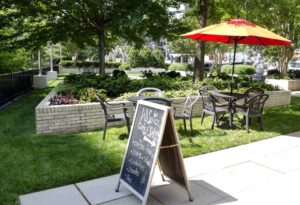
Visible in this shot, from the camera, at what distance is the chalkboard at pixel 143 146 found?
3.72 metres

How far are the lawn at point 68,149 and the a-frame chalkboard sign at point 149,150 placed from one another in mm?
1000

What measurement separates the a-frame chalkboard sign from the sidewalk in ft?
0.71

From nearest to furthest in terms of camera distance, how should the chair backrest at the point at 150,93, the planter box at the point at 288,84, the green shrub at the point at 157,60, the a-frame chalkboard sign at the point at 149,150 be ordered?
the a-frame chalkboard sign at the point at 149,150 → the chair backrest at the point at 150,93 → the planter box at the point at 288,84 → the green shrub at the point at 157,60

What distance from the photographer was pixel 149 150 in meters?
3.82

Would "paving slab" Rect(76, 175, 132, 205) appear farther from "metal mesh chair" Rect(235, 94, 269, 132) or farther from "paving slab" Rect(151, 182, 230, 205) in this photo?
"metal mesh chair" Rect(235, 94, 269, 132)

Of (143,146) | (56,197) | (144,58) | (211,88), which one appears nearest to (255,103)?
(211,88)

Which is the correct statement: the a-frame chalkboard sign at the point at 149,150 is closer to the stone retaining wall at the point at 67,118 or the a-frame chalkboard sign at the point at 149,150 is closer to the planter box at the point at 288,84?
the stone retaining wall at the point at 67,118

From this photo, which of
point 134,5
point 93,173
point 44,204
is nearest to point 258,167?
point 93,173

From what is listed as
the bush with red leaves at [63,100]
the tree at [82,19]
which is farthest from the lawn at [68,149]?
the tree at [82,19]

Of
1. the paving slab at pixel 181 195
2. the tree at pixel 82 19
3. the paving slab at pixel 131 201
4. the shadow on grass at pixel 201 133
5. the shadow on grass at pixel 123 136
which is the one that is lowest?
the paving slab at pixel 131 201

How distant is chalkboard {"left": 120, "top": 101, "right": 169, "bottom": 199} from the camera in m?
3.72

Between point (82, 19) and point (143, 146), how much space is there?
10292 millimetres

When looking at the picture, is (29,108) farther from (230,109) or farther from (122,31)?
(230,109)

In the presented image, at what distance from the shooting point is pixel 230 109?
7730mm
